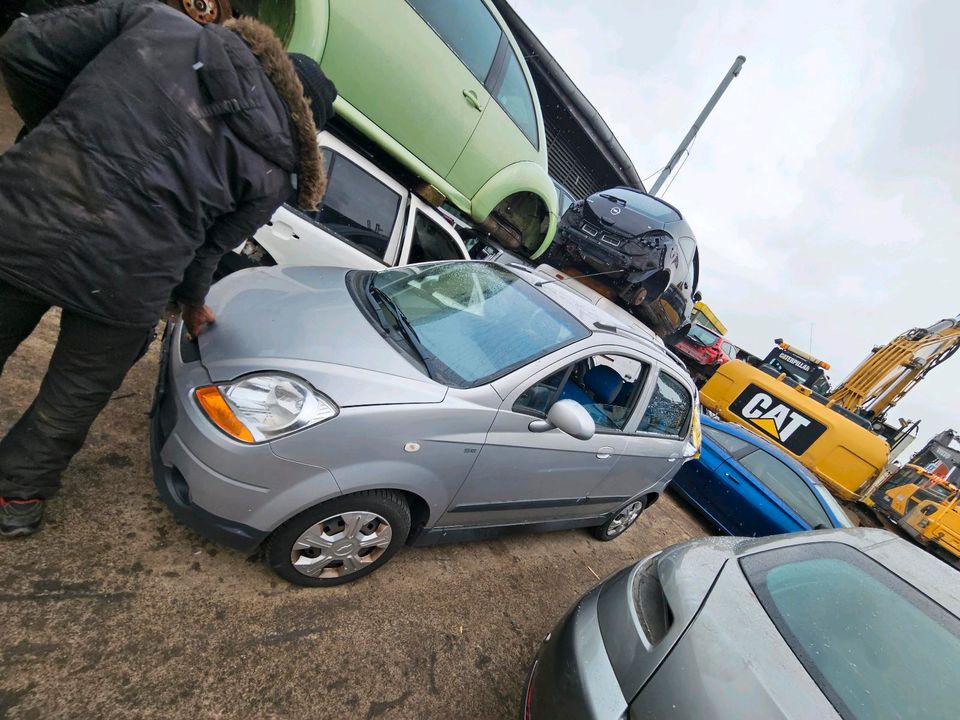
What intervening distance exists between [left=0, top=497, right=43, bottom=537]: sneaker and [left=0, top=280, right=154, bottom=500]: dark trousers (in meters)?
0.03

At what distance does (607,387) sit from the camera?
116 inches

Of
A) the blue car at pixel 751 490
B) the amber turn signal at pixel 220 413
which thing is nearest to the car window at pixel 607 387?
the amber turn signal at pixel 220 413

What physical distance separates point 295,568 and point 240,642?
1.00ft

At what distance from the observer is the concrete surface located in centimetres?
152

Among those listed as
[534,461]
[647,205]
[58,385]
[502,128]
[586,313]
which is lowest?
[58,385]

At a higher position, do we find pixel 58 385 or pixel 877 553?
pixel 877 553

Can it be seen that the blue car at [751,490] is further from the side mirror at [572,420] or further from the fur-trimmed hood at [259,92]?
the fur-trimmed hood at [259,92]

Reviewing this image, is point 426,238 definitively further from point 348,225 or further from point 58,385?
A: point 58,385

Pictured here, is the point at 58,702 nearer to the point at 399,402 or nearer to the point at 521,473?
the point at 399,402

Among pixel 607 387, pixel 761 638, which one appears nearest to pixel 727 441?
pixel 607 387

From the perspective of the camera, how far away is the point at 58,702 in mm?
1404

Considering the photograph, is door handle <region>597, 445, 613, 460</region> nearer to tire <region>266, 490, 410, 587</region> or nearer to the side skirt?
the side skirt

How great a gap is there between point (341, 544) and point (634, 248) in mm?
5376

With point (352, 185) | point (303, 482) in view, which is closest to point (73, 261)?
point (303, 482)
